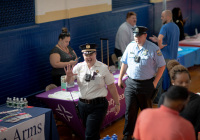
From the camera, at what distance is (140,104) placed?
4945mm

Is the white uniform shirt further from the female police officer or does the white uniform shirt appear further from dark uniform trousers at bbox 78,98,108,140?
dark uniform trousers at bbox 78,98,108,140

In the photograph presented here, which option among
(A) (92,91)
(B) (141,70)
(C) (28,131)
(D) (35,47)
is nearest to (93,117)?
(A) (92,91)

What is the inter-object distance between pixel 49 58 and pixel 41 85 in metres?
0.54

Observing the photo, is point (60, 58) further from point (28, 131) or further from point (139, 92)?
point (28, 131)

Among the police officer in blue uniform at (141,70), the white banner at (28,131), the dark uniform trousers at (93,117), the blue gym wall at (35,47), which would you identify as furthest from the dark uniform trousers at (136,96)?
the blue gym wall at (35,47)

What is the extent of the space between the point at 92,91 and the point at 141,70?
918mm

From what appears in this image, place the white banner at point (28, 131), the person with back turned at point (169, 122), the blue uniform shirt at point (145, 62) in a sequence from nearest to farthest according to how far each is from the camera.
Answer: the person with back turned at point (169, 122)
the white banner at point (28, 131)
the blue uniform shirt at point (145, 62)

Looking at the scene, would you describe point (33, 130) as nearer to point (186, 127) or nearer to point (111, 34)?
point (186, 127)

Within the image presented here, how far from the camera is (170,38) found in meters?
7.02

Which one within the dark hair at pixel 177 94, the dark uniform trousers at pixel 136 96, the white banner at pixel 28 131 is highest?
the dark hair at pixel 177 94

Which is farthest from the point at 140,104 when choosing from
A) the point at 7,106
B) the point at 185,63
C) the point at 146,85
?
the point at 185,63

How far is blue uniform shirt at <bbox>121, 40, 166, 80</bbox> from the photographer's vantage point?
4801 mm

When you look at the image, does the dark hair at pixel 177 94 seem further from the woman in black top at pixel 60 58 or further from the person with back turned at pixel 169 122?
the woman in black top at pixel 60 58

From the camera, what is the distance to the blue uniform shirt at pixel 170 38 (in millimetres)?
6959
